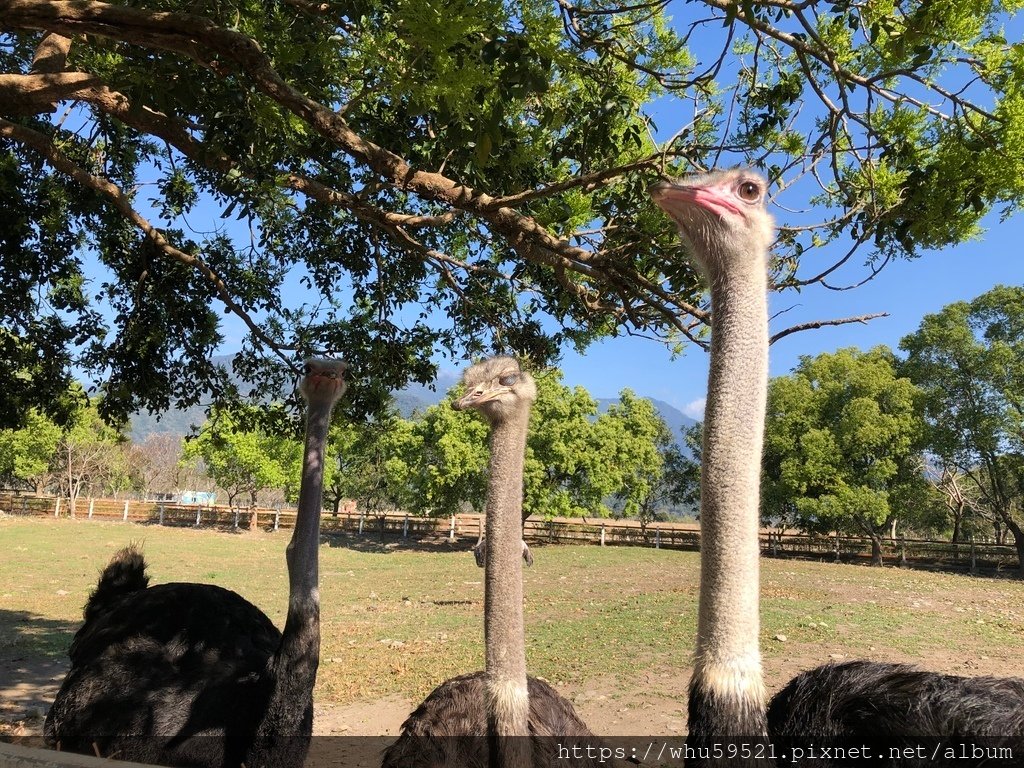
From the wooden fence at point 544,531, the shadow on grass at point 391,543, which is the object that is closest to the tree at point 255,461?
the wooden fence at point 544,531

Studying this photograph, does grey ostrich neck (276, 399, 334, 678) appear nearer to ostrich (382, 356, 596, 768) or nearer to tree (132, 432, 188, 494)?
ostrich (382, 356, 596, 768)

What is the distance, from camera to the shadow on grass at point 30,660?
6889 mm

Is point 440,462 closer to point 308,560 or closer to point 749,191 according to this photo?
point 308,560

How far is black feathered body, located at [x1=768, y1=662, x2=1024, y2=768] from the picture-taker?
2818 millimetres

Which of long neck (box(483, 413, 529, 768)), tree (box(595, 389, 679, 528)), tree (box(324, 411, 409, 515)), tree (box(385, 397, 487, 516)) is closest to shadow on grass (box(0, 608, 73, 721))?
long neck (box(483, 413, 529, 768))

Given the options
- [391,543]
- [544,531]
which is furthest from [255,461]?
[544,531]

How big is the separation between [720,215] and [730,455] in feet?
2.19

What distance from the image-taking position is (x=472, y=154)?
365 centimetres

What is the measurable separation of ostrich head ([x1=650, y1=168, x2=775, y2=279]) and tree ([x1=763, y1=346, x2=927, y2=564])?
23225 millimetres

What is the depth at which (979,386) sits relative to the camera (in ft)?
81.9

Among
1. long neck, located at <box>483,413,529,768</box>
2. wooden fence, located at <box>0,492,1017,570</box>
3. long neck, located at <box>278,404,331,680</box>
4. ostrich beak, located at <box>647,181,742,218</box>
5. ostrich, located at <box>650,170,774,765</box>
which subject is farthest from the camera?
wooden fence, located at <box>0,492,1017,570</box>

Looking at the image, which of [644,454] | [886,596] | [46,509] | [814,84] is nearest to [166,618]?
[814,84]

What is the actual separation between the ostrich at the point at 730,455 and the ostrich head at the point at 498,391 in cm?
120

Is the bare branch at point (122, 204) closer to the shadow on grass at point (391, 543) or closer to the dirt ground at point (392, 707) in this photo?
the dirt ground at point (392, 707)
